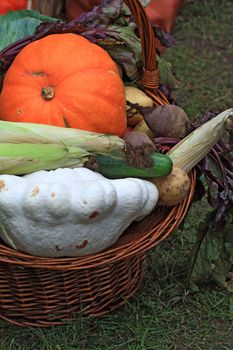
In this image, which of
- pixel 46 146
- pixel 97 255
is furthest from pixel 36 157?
pixel 97 255

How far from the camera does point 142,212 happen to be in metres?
2.34

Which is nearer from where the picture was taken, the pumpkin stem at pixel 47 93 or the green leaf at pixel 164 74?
the pumpkin stem at pixel 47 93

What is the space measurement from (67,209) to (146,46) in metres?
0.72

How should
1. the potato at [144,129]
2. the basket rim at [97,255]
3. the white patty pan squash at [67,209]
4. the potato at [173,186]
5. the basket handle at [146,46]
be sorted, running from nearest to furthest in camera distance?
the white patty pan squash at [67,209] → the basket rim at [97,255] → the potato at [173,186] → the basket handle at [146,46] → the potato at [144,129]

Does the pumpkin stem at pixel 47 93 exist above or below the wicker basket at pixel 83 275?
above

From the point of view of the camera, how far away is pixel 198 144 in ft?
7.98

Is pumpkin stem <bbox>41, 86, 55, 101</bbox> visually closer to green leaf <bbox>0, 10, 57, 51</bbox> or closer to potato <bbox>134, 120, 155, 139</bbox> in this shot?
potato <bbox>134, 120, 155, 139</bbox>

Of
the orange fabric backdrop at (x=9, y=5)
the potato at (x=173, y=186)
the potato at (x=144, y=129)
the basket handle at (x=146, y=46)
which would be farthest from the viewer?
the orange fabric backdrop at (x=9, y=5)

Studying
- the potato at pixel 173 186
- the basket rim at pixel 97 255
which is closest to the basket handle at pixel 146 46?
the potato at pixel 173 186

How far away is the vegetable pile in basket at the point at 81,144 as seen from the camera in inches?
86.0

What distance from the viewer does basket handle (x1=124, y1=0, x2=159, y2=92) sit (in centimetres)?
249

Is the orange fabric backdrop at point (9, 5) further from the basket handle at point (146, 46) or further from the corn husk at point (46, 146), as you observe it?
the corn husk at point (46, 146)

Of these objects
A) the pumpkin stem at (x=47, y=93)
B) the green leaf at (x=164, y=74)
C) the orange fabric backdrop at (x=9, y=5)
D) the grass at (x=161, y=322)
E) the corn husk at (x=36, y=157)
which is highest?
the pumpkin stem at (x=47, y=93)

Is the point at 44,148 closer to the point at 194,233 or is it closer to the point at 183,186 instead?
the point at 183,186
